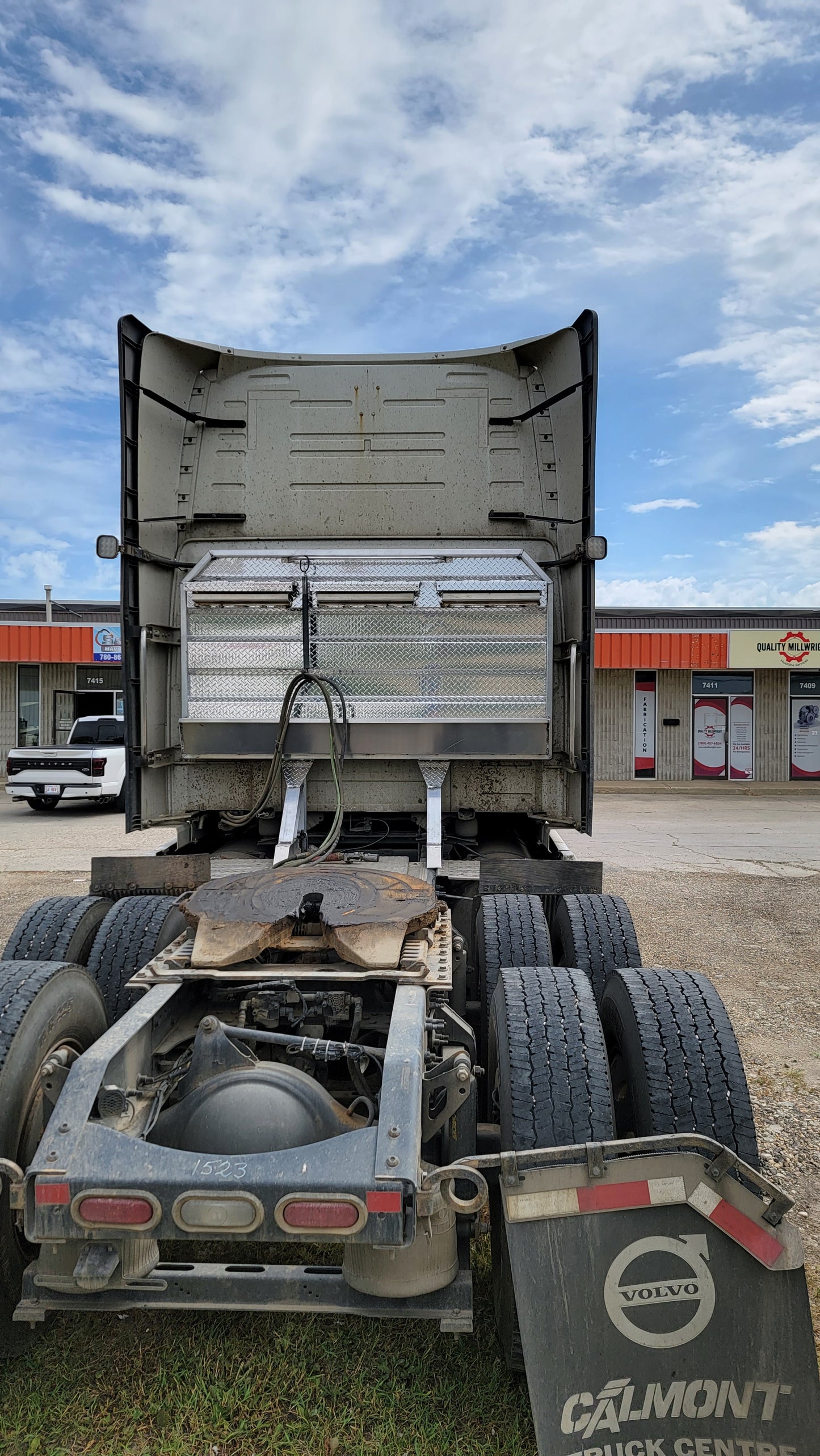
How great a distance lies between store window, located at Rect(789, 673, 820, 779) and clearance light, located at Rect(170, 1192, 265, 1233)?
21.5 m

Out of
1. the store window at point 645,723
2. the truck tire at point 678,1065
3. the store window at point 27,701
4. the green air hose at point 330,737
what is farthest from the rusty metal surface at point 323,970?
the store window at point 27,701

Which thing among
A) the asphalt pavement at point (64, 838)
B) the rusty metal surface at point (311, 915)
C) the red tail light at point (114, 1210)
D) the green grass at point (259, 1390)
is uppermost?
the rusty metal surface at point (311, 915)

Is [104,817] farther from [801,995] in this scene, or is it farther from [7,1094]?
[7,1094]

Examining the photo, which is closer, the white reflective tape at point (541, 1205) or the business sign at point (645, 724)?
the white reflective tape at point (541, 1205)

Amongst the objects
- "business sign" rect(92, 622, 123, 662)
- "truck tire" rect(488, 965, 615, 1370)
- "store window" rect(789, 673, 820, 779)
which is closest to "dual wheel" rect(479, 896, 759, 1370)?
"truck tire" rect(488, 965, 615, 1370)

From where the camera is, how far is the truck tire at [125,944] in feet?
13.0

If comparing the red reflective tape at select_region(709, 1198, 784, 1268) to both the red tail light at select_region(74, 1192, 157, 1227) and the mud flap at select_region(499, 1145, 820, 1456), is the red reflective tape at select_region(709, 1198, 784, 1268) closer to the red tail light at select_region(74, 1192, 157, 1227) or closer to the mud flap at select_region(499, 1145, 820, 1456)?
the mud flap at select_region(499, 1145, 820, 1456)

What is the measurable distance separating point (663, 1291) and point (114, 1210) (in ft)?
4.14

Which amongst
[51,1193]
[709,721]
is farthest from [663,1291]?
[709,721]

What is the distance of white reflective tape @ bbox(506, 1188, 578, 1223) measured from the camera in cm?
200

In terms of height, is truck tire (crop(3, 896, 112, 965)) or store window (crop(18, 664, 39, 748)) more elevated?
store window (crop(18, 664, 39, 748))

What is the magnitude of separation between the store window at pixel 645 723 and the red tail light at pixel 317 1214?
66.1 ft

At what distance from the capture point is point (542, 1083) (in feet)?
8.27

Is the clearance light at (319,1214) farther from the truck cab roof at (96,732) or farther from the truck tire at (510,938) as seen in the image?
the truck cab roof at (96,732)
